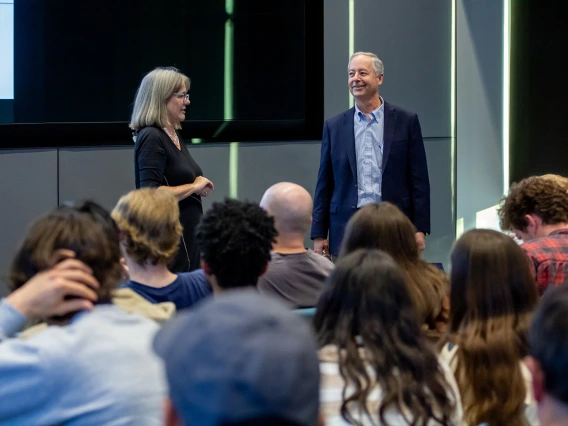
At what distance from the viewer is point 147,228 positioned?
2514 mm

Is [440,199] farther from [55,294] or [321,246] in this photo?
[55,294]

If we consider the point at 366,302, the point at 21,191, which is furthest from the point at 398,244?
the point at 21,191

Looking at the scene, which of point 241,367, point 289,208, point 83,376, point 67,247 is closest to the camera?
point 241,367

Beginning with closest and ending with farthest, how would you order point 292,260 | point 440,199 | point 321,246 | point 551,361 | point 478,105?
point 551,361 → point 292,260 → point 321,246 → point 440,199 → point 478,105

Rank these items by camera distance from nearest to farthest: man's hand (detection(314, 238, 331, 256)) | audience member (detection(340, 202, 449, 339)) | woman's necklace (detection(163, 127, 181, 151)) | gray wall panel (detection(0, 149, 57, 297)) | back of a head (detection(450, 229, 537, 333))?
back of a head (detection(450, 229, 537, 333))
audience member (detection(340, 202, 449, 339))
woman's necklace (detection(163, 127, 181, 151))
man's hand (detection(314, 238, 331, 256))
gray wall panel (detection(0, 149, 57, 297))

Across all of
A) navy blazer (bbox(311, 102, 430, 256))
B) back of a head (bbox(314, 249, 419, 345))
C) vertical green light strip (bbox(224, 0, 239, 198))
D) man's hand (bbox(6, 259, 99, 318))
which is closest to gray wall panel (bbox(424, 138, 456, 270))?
vertical green light strip (bbox(224, 0, 239, 198))

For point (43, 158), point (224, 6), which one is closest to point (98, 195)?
point (43, 158)

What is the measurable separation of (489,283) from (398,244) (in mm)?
476

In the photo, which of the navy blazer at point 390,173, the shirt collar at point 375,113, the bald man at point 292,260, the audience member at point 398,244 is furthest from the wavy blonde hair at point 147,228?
the shirt collar at point 375,113

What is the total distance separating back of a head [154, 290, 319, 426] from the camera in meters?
0.90

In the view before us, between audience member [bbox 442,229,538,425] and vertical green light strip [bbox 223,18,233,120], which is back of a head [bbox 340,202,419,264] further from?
vertical green light strip [bbox 223,18,233,120]

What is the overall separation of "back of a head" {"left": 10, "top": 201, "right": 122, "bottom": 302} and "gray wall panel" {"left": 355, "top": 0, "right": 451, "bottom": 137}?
4.40 meters

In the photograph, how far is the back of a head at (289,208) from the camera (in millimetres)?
3043

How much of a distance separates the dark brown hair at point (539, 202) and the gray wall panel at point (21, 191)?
2.74 meters
